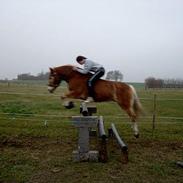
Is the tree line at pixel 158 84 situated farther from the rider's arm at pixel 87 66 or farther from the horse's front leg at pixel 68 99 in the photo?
the horse's front leg at pixel 68 99

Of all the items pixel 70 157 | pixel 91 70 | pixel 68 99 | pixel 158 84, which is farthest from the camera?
pixel 158 84

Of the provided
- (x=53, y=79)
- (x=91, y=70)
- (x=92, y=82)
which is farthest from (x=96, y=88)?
(x=53, y=79)

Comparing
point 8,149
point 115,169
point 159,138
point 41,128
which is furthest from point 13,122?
point 115,169

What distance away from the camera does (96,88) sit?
552cm

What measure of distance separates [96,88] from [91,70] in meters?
0.36

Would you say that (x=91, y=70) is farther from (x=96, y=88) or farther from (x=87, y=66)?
(x=96, y=88)

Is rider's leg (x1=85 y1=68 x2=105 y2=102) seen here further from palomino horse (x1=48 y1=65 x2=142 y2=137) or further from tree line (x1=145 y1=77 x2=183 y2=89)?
tree line (x1=145 y1=77 x2=183 y2=89)

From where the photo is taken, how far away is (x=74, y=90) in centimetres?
555

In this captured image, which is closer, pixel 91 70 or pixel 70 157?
pixel 91 70

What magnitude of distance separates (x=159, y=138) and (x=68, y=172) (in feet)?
13.0

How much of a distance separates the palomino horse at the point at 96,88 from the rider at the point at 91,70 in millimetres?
75

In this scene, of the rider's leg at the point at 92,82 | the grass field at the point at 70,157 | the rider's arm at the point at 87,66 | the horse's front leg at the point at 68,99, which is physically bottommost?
the grass field at the point at 70,157

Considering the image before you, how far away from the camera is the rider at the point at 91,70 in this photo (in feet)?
18.1

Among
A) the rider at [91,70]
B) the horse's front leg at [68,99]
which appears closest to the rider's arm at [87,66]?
the rider at [91,70]
